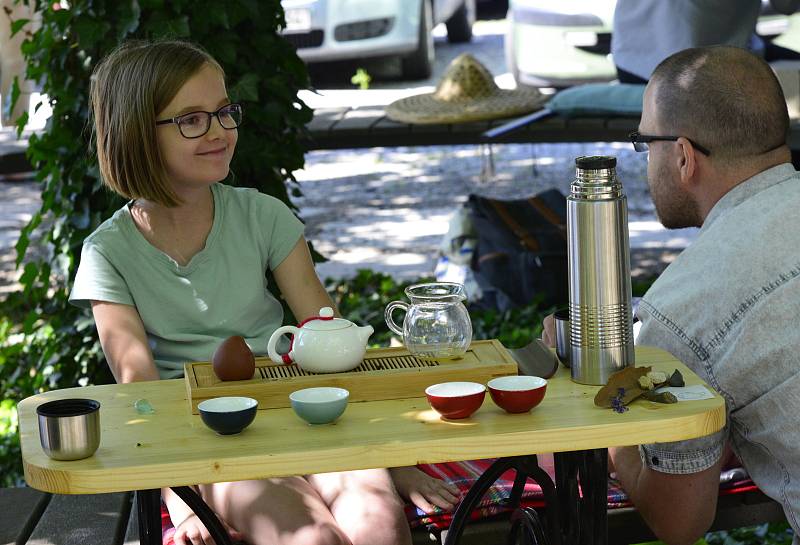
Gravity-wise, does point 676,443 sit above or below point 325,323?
below

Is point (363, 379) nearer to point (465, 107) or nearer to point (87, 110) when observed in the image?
point (87, 110)

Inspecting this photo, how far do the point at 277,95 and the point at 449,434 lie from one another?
7.03 ft

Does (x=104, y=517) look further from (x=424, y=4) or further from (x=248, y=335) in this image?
(x=424, y=4)

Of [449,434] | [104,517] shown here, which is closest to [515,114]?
[104,517]

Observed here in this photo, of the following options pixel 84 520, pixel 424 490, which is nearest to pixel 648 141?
pixel 424 490

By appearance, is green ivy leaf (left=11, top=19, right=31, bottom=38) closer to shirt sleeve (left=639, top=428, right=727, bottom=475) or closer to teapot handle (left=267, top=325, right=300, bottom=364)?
teapot handle (left=267, top=325, right=300, bottom=364)

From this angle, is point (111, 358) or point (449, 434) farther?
point (111, 358)

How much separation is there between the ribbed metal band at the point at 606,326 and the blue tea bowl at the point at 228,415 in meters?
0.64

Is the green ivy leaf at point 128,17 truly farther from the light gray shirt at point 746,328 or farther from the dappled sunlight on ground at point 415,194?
the dappled sunlight on ground at point 415,194

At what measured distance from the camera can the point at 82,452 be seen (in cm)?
205

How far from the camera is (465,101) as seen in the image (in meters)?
6.22

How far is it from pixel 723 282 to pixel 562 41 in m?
5.59

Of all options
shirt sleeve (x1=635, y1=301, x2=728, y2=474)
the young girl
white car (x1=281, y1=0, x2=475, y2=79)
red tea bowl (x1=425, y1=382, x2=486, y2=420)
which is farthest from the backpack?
white car (x1=281, y1=0, x2=475, y2=79)

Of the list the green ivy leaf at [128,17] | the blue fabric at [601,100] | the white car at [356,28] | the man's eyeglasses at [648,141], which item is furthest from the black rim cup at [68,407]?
the white car at [356,28]
